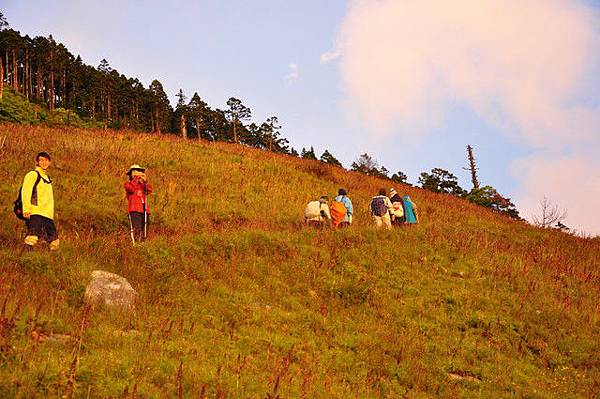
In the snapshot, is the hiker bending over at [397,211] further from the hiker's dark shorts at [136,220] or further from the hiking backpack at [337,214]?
the hiker's dark shorts at [136,220]

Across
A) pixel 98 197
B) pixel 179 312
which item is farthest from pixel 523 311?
pixel 98 197

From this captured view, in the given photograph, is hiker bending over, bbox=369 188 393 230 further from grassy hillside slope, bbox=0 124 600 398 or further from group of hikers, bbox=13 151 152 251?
group of hikers, bbox=13 151 152 251

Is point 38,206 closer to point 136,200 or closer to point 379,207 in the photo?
point 136,200

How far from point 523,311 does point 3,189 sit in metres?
14.0

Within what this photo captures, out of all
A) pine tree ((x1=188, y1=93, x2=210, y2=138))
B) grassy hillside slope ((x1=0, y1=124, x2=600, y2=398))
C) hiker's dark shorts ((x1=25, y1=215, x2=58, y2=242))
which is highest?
pine tree ((x1=188, y1=93, x2=210, y2=138))

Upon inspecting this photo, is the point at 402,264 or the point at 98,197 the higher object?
the point at 98,197

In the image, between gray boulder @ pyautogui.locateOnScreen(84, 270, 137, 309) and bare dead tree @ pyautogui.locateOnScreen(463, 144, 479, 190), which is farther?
bare dead tree @ pyautogui.locateOnScreen(463, 144, 479, 190)

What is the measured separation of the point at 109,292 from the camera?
23.8 ft

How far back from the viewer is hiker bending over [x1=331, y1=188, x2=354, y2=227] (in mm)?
14422

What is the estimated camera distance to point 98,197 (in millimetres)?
14539

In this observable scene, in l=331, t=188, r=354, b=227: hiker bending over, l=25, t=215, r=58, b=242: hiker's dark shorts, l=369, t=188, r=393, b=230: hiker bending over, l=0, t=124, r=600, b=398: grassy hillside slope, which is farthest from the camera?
l=369, t=188, r=393, b=230: hiker bending over

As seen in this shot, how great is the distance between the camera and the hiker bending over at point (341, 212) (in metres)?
14.4

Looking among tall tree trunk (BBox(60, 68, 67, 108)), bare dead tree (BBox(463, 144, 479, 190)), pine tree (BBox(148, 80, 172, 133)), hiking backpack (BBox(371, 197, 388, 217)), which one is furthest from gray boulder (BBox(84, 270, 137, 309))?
tall tree trunk (BBox(60, 68, 67, 108))

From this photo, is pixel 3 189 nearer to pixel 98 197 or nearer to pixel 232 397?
pixel 98 197
